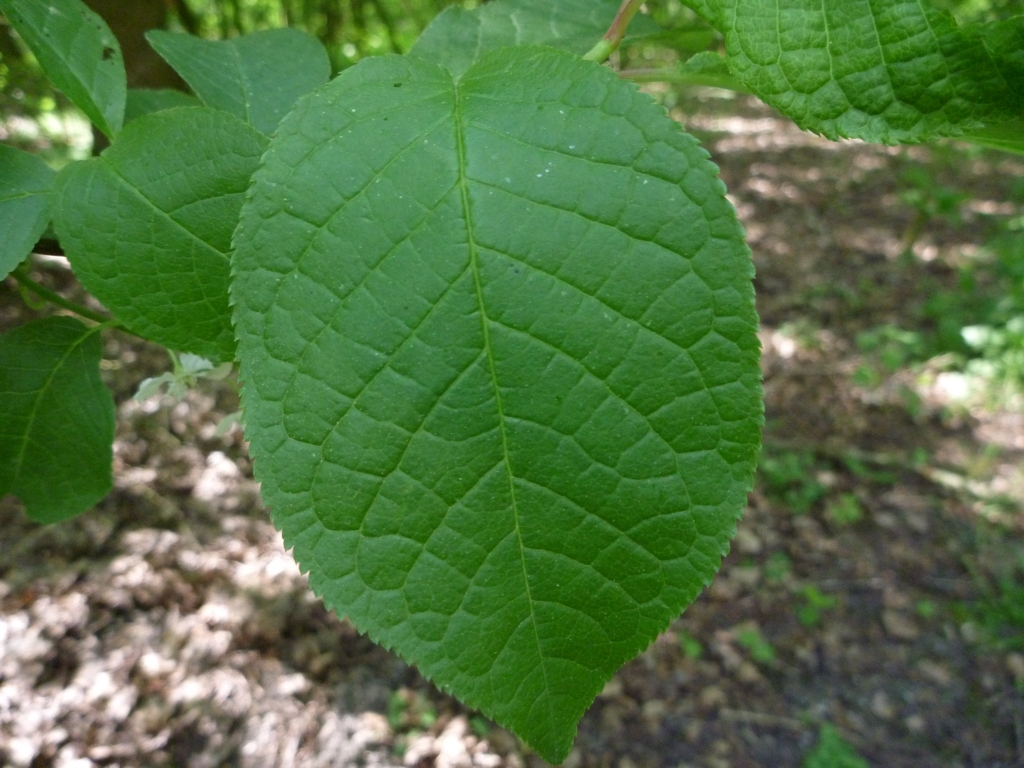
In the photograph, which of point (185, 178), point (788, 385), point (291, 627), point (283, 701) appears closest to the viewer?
point (185, 178)

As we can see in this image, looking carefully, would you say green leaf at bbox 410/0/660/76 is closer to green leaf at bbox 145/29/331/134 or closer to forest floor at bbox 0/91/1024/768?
green leaf at bbox 145/29/331/134

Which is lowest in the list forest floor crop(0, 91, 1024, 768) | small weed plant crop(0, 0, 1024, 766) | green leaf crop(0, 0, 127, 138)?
forest floor crop(0, 91, 1024, 768)

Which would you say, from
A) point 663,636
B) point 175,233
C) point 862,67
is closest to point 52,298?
point 175,233

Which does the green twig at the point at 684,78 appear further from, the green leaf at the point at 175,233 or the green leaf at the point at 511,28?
the green leaf at the point at 175,233

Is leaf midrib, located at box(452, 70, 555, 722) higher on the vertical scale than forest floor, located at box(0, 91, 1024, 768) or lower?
higher

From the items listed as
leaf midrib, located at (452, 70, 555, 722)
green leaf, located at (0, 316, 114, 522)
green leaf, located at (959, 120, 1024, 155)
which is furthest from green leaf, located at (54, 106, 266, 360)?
green leaf, located at (959, 120, 1024, 155)

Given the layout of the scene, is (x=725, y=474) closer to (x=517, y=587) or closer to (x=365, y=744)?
(x=517, y=587)

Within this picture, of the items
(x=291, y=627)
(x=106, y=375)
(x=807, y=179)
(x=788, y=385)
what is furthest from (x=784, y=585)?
(x=807, y=179)
